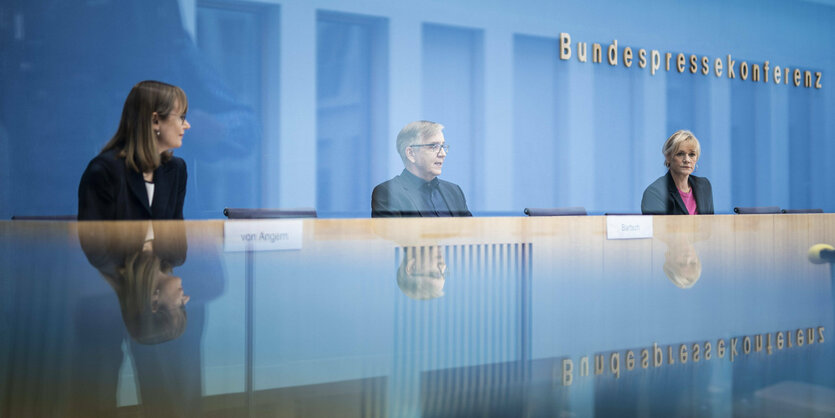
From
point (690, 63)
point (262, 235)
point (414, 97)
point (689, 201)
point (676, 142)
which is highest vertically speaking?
point (690, 63)

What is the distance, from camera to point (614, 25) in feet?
15.6

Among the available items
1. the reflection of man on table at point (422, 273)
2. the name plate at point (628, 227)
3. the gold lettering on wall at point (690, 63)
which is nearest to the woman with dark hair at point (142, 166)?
the reflection of man on table at point (422, 273)

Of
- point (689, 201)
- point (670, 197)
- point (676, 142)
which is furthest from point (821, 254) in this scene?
point (676, 142)

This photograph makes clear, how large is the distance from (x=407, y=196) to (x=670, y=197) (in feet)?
3.84

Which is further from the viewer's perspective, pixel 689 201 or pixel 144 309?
pixel 689 201

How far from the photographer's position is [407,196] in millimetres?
2350

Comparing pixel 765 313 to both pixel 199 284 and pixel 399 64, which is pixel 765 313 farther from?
pixel 399 64

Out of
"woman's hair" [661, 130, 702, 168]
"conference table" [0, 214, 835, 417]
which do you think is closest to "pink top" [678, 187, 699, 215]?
"woman's hair" [661, 130, 702, 168]

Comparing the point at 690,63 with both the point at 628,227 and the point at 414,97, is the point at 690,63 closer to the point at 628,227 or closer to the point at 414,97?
the point at 414,97

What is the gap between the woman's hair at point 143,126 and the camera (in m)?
1.50

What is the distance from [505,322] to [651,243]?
0.35 metres

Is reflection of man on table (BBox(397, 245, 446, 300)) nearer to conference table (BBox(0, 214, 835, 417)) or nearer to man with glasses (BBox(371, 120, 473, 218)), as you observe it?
conference table (BBox(0, 214, 835, 417))

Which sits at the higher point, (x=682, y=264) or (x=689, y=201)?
(x=689, y=201)

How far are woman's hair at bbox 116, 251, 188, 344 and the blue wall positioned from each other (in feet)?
8.30
